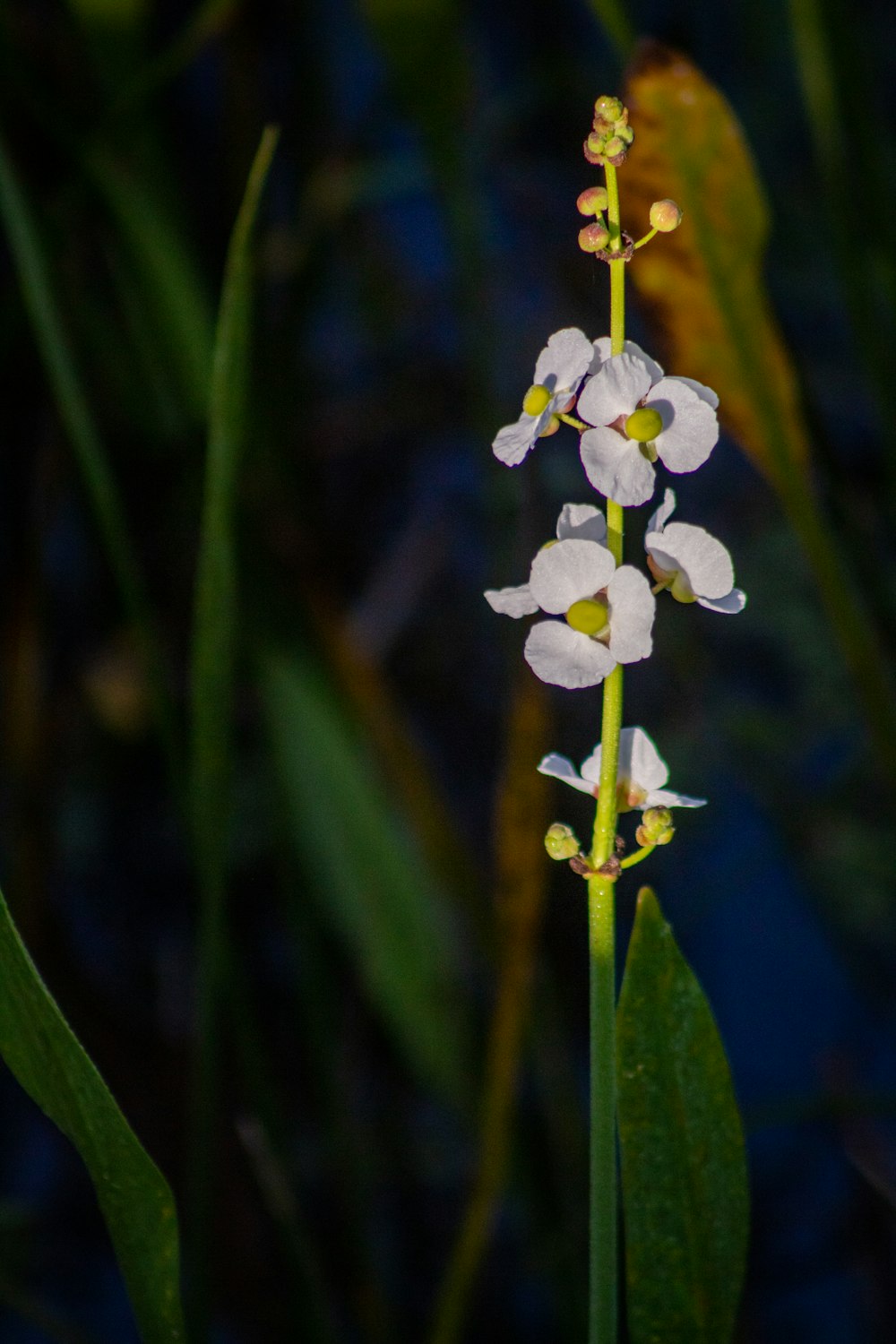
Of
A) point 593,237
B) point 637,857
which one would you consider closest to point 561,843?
point 637,857

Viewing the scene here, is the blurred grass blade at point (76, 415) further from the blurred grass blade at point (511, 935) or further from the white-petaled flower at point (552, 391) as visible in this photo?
the white-petaled flower at point (552, 391)

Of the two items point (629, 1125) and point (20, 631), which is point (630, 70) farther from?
point (20, 631)

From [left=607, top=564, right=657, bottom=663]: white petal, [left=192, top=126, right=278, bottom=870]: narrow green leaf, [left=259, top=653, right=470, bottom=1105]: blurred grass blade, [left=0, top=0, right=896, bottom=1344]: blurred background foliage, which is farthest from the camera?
[left=259, top=653, right=470, bottom=1105]: blurred grass blade

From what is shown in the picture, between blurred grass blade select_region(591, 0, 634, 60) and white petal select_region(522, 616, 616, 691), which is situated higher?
blurred grass blade select_region(591, 0, 634, 60)

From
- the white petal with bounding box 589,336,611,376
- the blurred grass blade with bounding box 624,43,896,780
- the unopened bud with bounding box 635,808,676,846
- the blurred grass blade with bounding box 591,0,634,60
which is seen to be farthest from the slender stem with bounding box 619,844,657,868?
the blurred grass blade with bounding box 591,0,634,60

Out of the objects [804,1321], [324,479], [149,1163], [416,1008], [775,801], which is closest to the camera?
[149,1163]

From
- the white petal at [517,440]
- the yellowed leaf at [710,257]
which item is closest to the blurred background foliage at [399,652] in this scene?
the yellowed leaf at [710,257]

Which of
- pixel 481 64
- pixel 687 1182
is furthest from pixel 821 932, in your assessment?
pixel 481 64

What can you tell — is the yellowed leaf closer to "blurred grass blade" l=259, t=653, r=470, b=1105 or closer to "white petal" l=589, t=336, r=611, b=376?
"white petal" l=589, t=336, r=611, b=376
